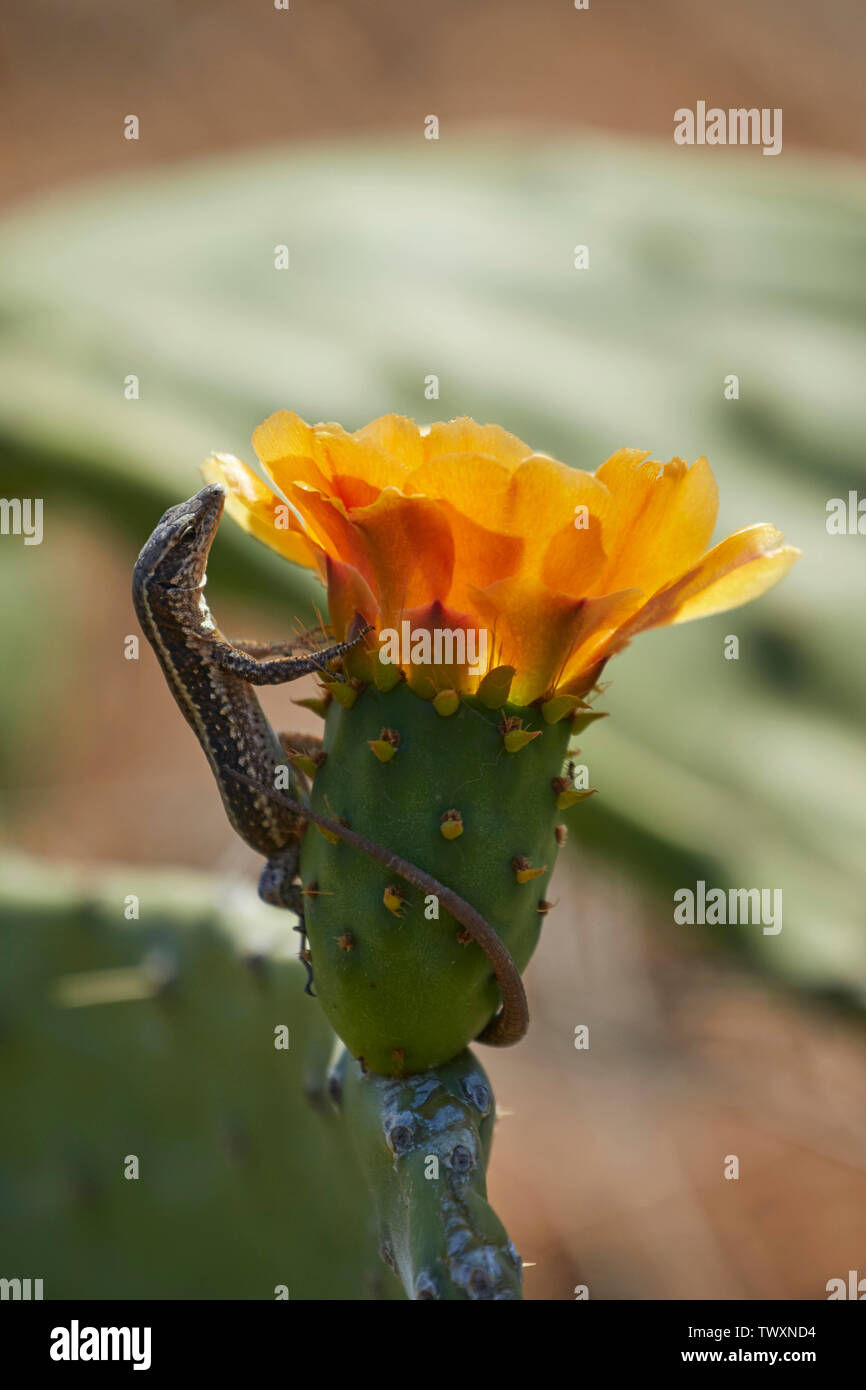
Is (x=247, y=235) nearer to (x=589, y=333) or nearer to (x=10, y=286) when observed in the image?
(x=10, y=286)

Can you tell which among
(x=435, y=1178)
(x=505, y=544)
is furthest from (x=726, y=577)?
(x=435, y=1178)

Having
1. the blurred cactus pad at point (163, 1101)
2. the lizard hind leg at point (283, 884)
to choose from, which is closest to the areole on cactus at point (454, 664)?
the lizard hind leg at point (283, 884)

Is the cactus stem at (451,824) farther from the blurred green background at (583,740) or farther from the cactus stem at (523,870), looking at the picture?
the blurred green background at (583,740)

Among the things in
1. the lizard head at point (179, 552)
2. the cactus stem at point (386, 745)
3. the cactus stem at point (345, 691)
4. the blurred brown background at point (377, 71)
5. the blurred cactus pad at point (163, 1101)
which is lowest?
the blurred cactus pad at point (163, 1101)

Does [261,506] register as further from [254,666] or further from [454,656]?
[254,666]

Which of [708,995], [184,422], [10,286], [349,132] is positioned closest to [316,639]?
[184,422]

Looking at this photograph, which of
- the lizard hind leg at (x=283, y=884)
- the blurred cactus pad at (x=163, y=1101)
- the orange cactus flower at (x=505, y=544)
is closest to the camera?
the orange cactus flower at (x=505, y=544)

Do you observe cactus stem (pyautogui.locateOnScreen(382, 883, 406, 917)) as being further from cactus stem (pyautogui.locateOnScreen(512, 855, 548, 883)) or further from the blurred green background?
the blurred green background
